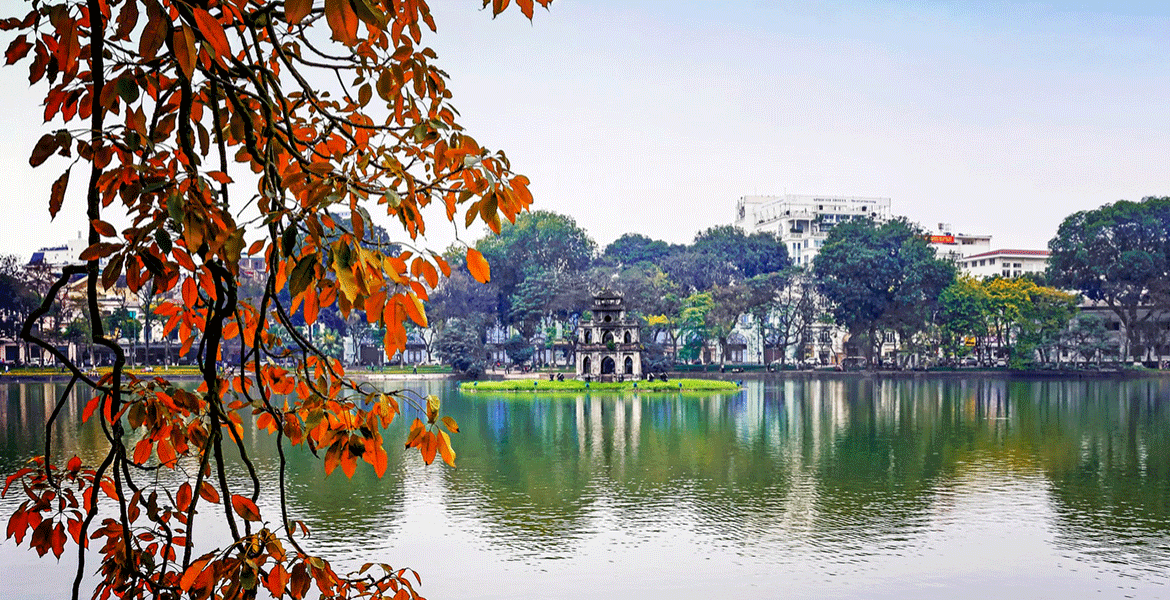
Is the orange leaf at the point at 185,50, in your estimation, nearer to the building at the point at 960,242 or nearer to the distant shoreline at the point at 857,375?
the distant shoreline at the point at 857,375

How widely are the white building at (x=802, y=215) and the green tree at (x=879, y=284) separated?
15.4 meters

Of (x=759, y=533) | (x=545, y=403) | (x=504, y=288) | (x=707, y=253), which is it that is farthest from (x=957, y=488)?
(x=707, y=253)

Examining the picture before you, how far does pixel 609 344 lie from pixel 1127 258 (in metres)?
27.1

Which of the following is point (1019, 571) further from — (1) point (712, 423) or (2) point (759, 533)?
(1) point (712, 423)

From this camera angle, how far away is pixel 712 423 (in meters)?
24.1

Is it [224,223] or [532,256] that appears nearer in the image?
[224,223]

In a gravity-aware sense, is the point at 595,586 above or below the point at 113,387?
below

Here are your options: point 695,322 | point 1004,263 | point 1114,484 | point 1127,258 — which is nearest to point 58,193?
point 1114,484

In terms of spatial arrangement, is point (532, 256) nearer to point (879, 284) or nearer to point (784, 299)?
point (784, 299)

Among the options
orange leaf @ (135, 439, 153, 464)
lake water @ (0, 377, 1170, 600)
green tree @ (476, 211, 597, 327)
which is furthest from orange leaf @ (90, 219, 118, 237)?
green tree @ (476, 211, 597, 327)

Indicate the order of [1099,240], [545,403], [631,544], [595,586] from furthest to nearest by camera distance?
[1099,240] < [545,403] < [631,544] < [595,586]

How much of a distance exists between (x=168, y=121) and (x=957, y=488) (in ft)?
47.7

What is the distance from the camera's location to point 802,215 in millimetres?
73875

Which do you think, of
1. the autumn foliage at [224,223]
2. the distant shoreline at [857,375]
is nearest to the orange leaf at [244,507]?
the autumn foliage at [224,223]
